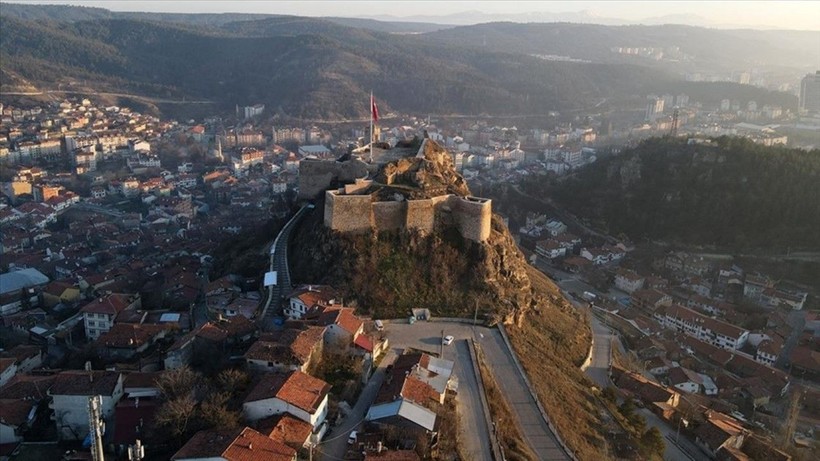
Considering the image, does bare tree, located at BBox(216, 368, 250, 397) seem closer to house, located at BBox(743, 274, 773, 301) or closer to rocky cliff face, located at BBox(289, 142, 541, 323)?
rocky cliff face, located at BBox(289, 142, 541, 323)

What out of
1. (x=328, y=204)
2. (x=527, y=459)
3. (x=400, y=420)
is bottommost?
(x=527, y=459)

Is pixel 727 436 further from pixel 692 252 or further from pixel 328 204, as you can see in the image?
pixel 692 252

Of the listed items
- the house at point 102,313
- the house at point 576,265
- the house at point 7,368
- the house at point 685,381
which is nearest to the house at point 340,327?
the house at point 102,313

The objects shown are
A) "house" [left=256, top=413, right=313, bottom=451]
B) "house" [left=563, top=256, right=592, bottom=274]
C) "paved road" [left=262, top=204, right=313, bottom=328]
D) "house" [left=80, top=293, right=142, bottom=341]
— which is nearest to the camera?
"house" [left=256, top=413, right=313, bottom=451]

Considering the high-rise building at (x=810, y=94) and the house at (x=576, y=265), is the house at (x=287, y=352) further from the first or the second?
the high-rise building at (x=810, y=94)

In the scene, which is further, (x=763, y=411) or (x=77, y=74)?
(x=77, y=74)

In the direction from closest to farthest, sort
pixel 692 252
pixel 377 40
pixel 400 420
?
1. pixel 400 420
2. pixel 692 252
3. pixel 377 40

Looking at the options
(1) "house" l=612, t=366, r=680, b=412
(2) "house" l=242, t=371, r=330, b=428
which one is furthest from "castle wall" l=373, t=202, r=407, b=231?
(1) "house" l=612, t=366, r=680, b=412

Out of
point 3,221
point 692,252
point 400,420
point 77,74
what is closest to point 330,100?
point 77,74
